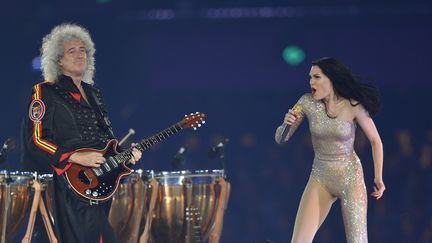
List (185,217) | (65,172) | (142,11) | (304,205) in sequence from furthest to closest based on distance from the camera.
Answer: (142,11) → (185,217) → (304,205) → (65,172)

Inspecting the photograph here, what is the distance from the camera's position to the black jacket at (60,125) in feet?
18.1

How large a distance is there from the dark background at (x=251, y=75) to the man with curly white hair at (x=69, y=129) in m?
4.35

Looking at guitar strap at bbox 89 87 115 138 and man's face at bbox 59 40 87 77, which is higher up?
man's face at bbox 59 40 87 77

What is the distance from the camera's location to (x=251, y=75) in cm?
1047

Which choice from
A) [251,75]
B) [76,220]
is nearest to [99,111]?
[76,220]

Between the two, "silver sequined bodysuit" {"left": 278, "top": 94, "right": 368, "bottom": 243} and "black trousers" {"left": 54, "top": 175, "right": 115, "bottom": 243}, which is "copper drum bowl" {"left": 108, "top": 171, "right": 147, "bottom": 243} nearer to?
"silver sequined bodysuit" {"left": 278, "top": 94, "right": 368, "bottom": 243}

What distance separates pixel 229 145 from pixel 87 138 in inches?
196

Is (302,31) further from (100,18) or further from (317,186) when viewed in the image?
(317,186)

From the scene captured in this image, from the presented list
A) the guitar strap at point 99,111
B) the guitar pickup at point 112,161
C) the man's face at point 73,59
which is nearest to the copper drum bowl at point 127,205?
the guitar strap at point 99,111

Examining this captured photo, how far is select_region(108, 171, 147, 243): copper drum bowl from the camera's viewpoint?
7945mm

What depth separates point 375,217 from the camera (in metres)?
10.3

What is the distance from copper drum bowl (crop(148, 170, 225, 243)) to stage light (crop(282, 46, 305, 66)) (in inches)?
110

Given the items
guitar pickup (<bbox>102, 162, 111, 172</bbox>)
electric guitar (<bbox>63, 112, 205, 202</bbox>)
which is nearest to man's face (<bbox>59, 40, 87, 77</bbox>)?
electric guitar (<bbox>63, 112, 205, 202</bbox>)

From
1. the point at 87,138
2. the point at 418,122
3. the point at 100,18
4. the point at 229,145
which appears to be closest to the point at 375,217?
the point at 418,122
